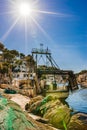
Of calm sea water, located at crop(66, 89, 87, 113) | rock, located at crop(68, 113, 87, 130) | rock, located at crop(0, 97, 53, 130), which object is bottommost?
calm sea water, located at crop(66, 89, 87, 113)

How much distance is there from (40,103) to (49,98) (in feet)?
4.92

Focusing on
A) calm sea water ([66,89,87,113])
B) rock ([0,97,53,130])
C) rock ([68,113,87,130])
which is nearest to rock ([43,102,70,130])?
rock ([68,113,87,130])

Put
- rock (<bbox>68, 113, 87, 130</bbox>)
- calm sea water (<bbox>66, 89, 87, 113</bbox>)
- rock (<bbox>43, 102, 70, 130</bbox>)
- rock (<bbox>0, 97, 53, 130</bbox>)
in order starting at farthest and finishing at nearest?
calm sea water (<bbox>66, 89, 87, 113</bbox>)
rock (<bbox>43, 102, 70, 130</bbox>)
rock (<bbox>68, 113, 87, 130</bbox>)
rock (<bbox>0, 97, 53, 130</bbox>)

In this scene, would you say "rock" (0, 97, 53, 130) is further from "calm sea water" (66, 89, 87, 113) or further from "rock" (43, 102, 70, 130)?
"calm sea water" (66, 89, 87, 113)

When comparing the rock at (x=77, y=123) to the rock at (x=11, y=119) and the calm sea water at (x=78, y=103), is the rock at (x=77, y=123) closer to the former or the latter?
the rock at (x=11, y=119)

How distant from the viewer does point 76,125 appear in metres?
11.9

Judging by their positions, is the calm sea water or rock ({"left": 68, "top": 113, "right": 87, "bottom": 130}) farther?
the calm sea water

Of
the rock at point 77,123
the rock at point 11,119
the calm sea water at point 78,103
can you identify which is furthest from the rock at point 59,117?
the calm sea water at point 78,103

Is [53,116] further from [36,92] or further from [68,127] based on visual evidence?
[36,92]

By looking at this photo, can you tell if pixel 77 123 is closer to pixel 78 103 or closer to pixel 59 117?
pixel 59 117

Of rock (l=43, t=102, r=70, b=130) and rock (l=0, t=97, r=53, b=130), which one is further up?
rock (l=0, t=97, r=53, b=130)

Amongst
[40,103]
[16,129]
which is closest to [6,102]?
[16,129]

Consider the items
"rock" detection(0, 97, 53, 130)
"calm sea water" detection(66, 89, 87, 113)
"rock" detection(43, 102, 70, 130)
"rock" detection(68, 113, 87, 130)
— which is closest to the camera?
"rock" detection(0, 97, 53, 130)

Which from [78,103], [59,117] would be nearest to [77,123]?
[59,117]
